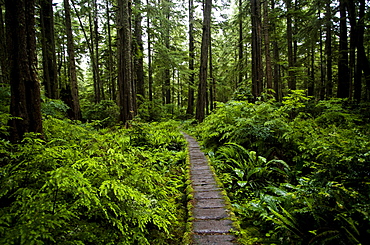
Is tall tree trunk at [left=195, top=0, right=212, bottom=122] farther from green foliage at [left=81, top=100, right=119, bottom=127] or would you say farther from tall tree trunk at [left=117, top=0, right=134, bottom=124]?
green foliage at [left=81, top=100, right=119, bottom=127]

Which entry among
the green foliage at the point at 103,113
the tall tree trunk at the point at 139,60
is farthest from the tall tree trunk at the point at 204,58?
the green foliage at the point at 103,113

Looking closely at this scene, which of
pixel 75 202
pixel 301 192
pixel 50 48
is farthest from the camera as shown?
pixel 50 48

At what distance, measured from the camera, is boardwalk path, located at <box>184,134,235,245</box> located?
2.77 m

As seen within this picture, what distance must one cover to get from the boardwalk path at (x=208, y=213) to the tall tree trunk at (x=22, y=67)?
3.44 m

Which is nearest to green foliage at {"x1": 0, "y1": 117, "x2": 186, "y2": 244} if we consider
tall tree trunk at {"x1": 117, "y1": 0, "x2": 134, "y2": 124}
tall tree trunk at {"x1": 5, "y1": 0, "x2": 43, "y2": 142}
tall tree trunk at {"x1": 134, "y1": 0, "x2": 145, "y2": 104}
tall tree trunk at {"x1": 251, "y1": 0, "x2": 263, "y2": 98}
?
tall tree trunk at {"x1": 5, "y1": 0, "x2": 43, "y2": 142}

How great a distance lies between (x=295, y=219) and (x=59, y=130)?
5.46 meters

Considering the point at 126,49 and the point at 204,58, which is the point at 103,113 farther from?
the point at 204,58

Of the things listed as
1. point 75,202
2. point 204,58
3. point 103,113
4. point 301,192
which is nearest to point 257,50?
point 204,58

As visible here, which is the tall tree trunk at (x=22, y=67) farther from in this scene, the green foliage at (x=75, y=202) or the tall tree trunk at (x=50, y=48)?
the tall tree trunk at (x=50, y=48)

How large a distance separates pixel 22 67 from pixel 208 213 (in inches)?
166

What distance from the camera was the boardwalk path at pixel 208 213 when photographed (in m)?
2.77

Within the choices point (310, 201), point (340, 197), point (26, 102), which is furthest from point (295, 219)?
point (26, 102)

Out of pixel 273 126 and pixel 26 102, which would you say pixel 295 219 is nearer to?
pixel 273 126

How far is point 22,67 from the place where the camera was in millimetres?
3676
